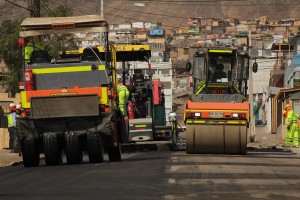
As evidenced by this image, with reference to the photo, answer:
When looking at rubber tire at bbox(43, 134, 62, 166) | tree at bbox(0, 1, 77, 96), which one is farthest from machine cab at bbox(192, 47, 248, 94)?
tree at bbox(0, 1, 77, 96)

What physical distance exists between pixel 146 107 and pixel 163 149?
194cm

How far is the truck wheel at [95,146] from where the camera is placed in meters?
20.9

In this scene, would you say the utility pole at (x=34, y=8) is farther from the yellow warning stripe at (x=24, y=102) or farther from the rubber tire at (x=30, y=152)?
the rubber tire at (x=30, y=152)

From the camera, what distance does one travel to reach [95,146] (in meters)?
21.0

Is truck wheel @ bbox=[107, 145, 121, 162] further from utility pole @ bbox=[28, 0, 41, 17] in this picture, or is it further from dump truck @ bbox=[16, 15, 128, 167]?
utility pole @ bbox=[28, 0, 41, 17]

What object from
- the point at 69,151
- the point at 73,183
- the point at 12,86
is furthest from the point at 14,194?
the point at 12,86

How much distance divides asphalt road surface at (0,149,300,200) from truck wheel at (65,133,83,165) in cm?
59

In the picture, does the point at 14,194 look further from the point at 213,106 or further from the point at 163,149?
the point at 163,149

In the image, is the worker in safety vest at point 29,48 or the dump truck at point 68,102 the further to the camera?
the worker in safety vest at point 29,48

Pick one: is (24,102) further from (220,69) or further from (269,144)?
(269,144)

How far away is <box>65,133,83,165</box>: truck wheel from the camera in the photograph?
68.5ft

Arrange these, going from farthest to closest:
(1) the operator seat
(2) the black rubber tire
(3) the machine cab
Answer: (1) the operator seat → (3) the machine cab → (2) the black rubber tire

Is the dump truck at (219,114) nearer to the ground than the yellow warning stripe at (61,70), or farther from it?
nearer to the ground

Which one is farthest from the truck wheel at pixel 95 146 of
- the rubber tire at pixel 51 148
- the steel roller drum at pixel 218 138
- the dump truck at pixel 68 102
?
the steel roller drum at pixel 218 138
